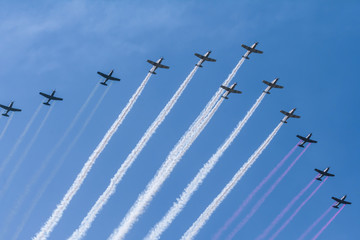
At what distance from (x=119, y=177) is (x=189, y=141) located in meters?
12.0

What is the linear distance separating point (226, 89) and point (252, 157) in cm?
1188

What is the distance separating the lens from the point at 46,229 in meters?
81.9

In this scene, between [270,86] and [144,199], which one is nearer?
[144,199]

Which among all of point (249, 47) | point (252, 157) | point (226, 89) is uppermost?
point (249, 47)

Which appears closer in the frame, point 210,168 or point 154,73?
point 210,168

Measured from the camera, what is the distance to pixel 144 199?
84.1 metres

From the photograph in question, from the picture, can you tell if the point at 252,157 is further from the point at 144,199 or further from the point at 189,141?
the point at 144,199

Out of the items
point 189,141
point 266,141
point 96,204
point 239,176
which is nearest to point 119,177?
point 96,204

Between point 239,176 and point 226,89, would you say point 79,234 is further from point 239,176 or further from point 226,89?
point 226,89

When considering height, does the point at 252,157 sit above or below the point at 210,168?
above

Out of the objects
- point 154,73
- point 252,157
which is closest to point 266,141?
point 252,157

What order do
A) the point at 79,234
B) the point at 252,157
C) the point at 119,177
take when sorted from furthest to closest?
the point at 252,157 < the point at 119,177 < the point at 79,234

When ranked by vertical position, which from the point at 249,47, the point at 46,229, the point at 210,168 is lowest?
the point at 46,229

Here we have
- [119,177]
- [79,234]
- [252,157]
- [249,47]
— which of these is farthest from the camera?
[249,47]
